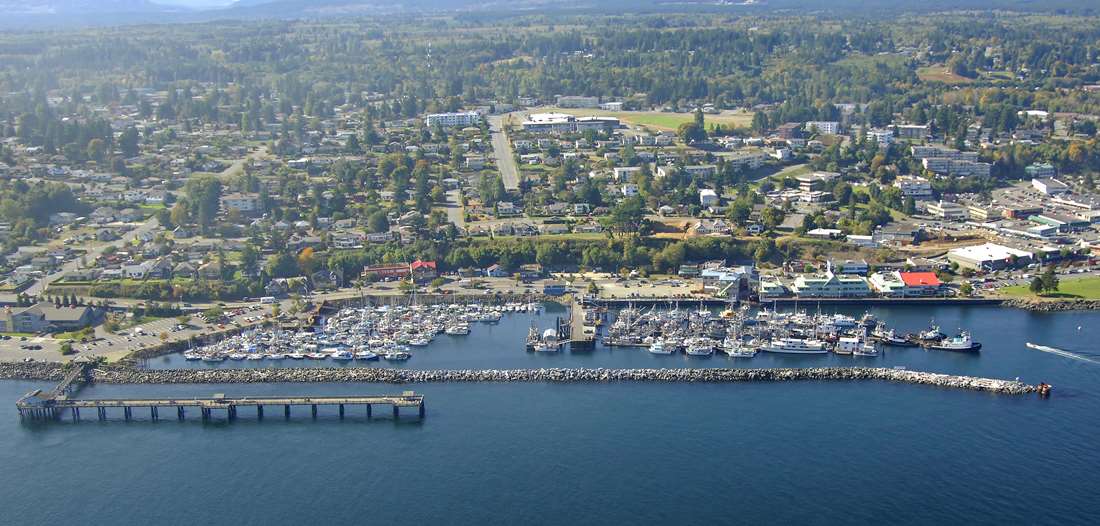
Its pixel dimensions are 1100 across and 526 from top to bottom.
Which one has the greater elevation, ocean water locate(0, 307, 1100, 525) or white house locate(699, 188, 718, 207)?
white house locate(699, 188, 718, 207)

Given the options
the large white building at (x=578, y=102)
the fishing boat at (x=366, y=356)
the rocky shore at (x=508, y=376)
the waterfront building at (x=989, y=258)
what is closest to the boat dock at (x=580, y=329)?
the rocky shore at (x=508, y=376)

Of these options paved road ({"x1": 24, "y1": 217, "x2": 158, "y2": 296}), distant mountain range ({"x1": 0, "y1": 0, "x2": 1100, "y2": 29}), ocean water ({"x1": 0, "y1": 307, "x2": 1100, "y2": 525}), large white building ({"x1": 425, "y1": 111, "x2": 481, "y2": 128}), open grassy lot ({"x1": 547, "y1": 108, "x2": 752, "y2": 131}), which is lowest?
ocean water ({"x1": 0, "y1": 307, "x2": 1100, "y2": 525})

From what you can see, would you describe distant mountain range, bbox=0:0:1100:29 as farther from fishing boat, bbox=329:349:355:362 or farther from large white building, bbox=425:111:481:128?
fishing boat, bbox=329:349:355:362

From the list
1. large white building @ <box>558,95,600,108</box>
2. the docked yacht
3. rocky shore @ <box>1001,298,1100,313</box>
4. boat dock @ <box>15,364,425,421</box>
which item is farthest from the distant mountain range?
boat dock @ <box>15,364,425,421</box>

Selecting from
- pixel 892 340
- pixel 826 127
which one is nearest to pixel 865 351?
pixel 892 340

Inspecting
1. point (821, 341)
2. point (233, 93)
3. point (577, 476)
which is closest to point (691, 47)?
point (233, 93)

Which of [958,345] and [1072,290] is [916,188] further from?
[958,345]

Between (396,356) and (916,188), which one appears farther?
(916,188)
